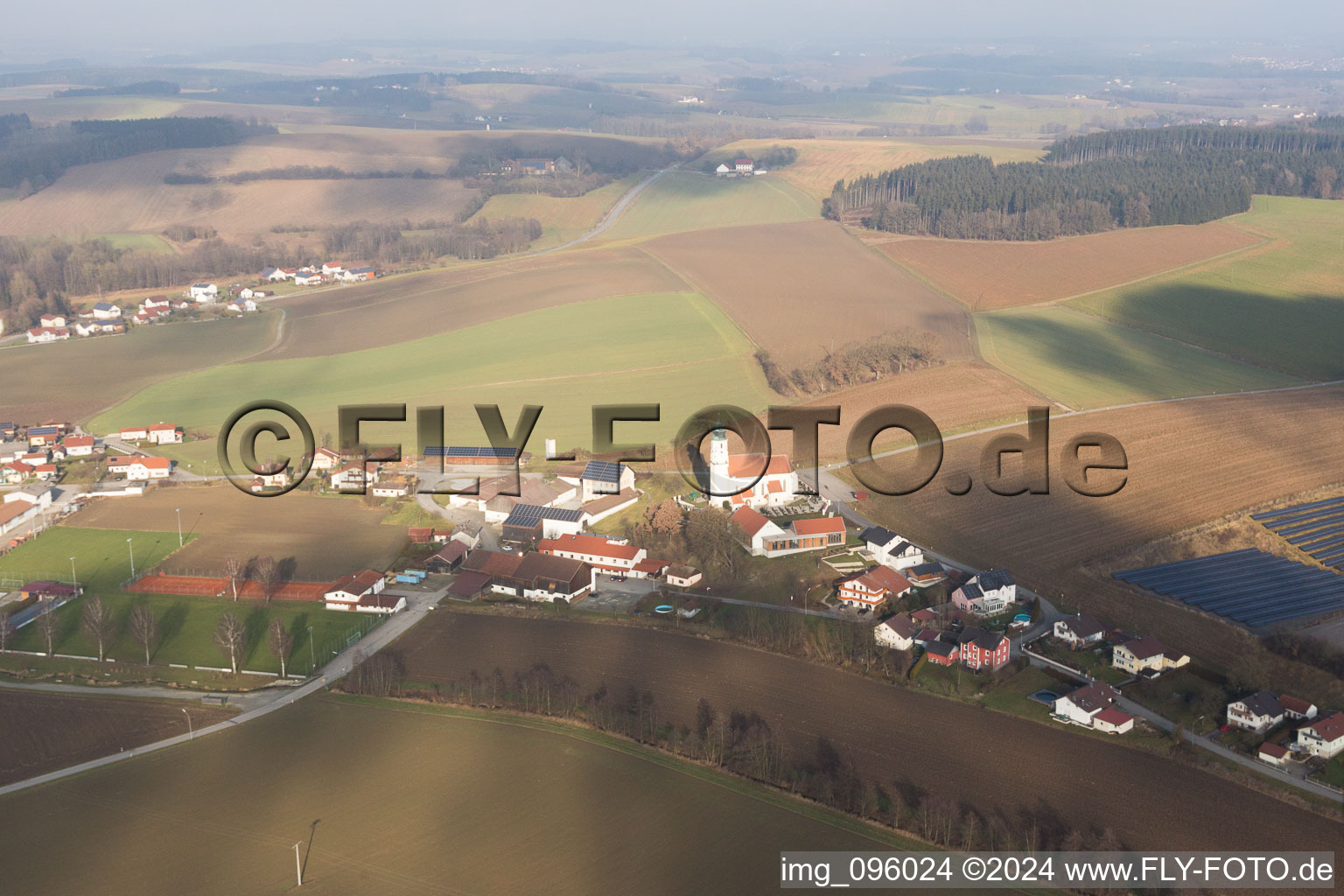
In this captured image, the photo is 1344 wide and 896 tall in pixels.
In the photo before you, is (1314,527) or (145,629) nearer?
(145,629)

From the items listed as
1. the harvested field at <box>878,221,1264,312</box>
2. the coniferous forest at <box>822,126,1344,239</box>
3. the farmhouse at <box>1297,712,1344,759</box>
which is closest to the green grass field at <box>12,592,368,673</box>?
the farmhouse at <box>1297,712,1344,759</box>

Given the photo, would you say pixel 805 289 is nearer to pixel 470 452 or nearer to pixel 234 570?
pixel 470 452

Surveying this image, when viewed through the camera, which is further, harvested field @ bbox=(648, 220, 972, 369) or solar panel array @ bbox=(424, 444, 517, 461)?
harvested field @ bbox=(648, 220, 972, 369)

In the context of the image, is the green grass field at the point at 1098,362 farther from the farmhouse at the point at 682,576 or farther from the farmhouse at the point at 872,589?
the farmhouse at the point at 682,576

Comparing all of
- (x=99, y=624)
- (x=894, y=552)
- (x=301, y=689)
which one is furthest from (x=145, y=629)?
(x=894, y=552)

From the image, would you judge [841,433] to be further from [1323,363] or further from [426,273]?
[426,273]

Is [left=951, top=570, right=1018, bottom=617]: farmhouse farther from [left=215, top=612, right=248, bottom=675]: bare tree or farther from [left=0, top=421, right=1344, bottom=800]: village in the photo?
[left=215, top=612, right=248, bottom=675]: bare tree
